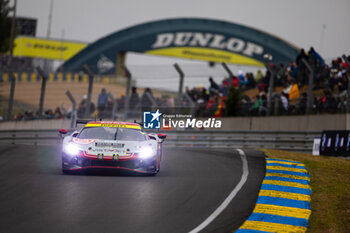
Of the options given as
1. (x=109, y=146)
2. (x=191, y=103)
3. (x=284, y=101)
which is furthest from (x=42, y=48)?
(x=109, y=146)

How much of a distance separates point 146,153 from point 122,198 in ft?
7.79

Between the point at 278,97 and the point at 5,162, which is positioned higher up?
the point at 278,97

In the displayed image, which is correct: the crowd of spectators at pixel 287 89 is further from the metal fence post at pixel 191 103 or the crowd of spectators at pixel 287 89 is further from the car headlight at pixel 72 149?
the car headlight at pixel 72 149

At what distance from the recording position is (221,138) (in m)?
20.8

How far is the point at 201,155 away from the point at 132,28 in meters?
36.4

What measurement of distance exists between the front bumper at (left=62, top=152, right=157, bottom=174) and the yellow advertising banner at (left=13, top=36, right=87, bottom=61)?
54999 millimetres

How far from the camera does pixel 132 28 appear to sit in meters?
51.8

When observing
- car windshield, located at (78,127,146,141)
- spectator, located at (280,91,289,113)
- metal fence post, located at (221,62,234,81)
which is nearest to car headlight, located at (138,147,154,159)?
car windshield, located at (78,127,146,141)

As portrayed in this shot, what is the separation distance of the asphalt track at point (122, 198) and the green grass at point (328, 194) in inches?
38.1

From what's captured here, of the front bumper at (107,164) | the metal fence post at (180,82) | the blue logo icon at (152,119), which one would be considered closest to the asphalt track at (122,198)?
the front bumper at (107,164)

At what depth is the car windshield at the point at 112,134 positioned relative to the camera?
41.5ft

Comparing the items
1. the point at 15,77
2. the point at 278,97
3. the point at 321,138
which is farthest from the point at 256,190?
the point at 15,77

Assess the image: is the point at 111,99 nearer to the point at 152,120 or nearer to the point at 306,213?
the point at 152,120

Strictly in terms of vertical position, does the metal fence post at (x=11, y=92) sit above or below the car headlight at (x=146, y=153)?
above
